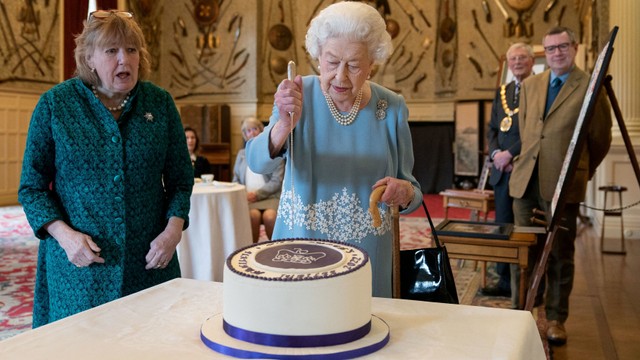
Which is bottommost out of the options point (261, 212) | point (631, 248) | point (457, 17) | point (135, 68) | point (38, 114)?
point (631, 248)

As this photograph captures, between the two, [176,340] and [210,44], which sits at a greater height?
[210,44]

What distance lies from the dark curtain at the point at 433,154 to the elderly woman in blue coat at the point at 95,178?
10.8 metres

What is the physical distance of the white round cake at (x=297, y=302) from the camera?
105cm

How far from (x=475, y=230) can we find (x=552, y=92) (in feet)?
3.27

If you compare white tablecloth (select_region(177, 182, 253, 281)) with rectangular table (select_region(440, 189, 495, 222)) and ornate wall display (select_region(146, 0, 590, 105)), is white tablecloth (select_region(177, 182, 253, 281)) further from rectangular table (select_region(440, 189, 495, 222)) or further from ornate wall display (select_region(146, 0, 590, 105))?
ornate wall display (select_region(146, 0, 590, 105))

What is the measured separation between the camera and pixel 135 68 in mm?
1961

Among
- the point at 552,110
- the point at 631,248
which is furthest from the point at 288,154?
the point at 631,248

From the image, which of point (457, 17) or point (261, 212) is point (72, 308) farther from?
point (457, 17)

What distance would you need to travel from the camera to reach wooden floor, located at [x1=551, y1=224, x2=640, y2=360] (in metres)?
3.48

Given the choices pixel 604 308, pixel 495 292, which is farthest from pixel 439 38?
pixel 604 308

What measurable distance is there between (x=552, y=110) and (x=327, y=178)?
7.57 feet

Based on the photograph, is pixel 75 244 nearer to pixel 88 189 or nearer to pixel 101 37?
pixel 88 189

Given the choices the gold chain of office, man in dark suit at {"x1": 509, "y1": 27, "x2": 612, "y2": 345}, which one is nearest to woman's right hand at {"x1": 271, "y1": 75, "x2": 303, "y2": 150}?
man in dark suit at {"x1": 509, "y1": 27, "x2": 612, "y2": 345}

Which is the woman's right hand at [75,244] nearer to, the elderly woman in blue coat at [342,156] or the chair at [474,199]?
the elderly woman in blue coat at [342,156]
